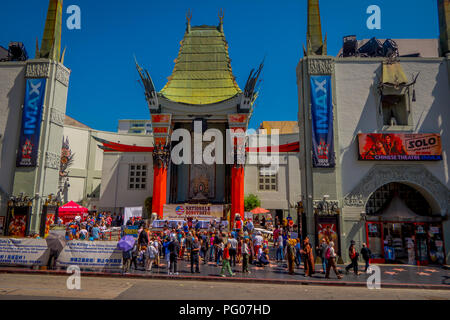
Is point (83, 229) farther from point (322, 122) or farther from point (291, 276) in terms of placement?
point (322, 122)

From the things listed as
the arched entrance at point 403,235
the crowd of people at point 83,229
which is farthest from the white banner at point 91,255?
the arched entrance at point 403,235

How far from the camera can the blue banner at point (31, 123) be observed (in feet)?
66.6

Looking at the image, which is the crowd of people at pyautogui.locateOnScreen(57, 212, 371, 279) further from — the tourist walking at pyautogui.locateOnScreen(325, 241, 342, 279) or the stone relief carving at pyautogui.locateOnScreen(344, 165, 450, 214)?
the stone relief carving at pyautogui.locateOnScreen(344, 165, 450, 214)

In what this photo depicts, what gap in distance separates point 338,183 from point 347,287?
676 centimetres

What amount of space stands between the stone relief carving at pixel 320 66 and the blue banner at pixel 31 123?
17.6 meters

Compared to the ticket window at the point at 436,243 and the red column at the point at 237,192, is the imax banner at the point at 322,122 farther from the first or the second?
the red column at the point at 237,192

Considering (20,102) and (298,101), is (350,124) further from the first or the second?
(20,102)

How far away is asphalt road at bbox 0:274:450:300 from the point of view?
968 centimetres

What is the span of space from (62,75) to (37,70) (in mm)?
1558

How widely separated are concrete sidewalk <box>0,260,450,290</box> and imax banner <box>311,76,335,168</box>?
19.9ft

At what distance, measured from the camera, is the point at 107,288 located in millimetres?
10828

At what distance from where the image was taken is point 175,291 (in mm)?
10508

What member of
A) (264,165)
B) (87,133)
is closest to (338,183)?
(264,165)

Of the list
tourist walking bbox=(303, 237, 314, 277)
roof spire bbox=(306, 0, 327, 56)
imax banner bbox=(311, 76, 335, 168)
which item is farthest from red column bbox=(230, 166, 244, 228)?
tourist walking bbox=(303, 237, 314, 277)
